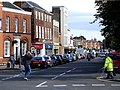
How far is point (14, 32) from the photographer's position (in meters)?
60.5

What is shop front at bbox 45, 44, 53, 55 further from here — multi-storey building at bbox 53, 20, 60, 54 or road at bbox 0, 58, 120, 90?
road at bbox 0, 58, 120, 90

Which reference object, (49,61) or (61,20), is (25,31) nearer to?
(49,61)

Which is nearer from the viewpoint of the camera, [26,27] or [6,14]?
[6,14]

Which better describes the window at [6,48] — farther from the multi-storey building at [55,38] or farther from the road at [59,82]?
the multi-storey building at [55,38]

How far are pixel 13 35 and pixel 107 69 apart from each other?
1386 inches

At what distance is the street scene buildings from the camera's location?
58688 millimetres

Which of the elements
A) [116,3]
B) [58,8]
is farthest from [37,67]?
[58,8]

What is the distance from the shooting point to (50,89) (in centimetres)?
1959

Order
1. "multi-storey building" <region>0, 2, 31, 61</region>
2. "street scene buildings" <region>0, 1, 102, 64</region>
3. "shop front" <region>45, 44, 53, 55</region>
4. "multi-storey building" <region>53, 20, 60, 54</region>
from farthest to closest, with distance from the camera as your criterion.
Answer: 1. "multi-storey building" <region>53, 20, 60, 54</region>
2. "shop front" <region>45, 44, 53, 55</region>
3. "street scene buildings" <region>0, 1, 102, 64</region>
4. "multi-storey building" <region>0, 2, 31, 61</region>

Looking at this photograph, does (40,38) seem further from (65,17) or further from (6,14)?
(65,17)

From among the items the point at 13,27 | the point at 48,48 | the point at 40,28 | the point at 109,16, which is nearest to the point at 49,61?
the point at 13,27

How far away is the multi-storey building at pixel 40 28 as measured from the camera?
71.8 m

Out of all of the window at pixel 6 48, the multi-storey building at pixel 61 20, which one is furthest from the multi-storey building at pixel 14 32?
the multi-storey building at pixel 61 20

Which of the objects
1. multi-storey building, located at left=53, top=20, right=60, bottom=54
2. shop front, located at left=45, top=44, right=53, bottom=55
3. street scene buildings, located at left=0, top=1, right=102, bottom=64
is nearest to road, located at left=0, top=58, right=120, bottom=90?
street scene buildings, located at left=0, top=1, right=102, bottom=64
